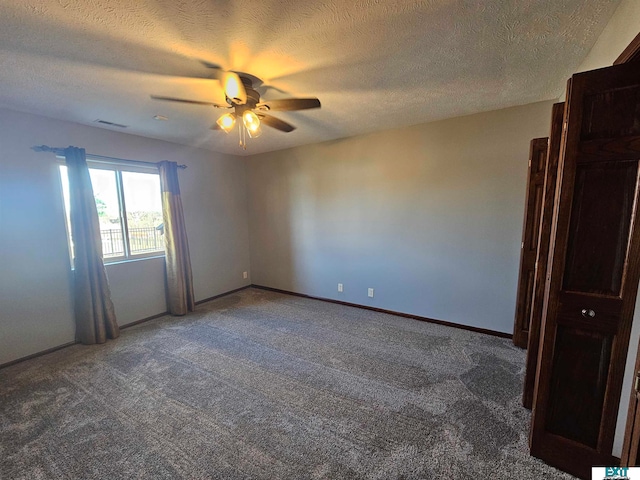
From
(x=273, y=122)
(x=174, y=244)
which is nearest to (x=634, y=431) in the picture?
(x=273, y=122)

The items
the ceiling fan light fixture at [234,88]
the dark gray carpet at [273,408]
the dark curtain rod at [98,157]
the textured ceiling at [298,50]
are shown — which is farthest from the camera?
the dark curtain rod at [98,157]

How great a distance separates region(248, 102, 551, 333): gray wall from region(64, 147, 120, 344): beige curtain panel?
2463mm

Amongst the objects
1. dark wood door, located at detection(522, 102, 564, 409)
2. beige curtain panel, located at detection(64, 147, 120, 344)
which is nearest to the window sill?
beige curtain panel, located at detection(64, 147, 120, 344)

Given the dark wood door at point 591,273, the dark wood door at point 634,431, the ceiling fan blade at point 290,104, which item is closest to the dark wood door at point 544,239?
the dark wood door at point 591,273

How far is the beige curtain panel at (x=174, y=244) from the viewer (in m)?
3.77

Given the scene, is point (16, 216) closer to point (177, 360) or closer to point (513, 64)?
point (177, 360)

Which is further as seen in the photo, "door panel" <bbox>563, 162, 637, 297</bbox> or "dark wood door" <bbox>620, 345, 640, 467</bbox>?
"door panel" <bbox>563, 162, 637, 297</bbox>

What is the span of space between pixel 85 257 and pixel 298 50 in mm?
3161

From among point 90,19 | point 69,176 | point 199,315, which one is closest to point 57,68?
point 90,19

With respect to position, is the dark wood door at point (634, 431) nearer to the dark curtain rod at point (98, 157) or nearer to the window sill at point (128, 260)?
the window sill at point (128, 260)

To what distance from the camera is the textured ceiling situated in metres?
1.39

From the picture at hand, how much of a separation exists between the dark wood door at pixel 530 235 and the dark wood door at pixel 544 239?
0.78m

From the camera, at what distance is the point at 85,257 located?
3.05 metres

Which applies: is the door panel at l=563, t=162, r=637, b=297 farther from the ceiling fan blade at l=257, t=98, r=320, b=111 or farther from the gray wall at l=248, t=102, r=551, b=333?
the gray wall at l=248, t=102, r=551, b=333
